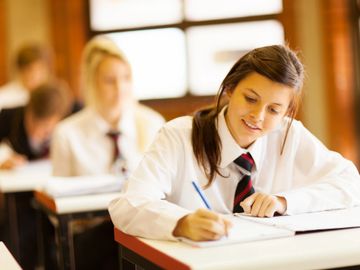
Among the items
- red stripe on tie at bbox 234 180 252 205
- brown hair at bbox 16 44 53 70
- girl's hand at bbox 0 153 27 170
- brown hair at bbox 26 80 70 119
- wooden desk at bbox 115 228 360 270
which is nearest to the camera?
wooden desk at bbox 115 228 360 270

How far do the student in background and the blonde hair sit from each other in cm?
55

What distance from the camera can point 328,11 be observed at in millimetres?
6023

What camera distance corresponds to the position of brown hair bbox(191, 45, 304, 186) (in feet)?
6.70

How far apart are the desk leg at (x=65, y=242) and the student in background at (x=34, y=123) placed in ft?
4.97

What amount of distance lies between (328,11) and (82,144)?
9.58 feet

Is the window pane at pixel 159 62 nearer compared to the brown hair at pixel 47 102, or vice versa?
the brown hair at pixel 47 102

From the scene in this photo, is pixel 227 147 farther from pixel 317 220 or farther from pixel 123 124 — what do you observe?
pixel 123 124

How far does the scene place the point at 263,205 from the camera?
2.02m

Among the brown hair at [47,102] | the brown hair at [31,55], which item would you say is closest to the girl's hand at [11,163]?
the brown hair at [47,102]

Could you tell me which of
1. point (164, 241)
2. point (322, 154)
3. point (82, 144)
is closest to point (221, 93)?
point (322, 154)

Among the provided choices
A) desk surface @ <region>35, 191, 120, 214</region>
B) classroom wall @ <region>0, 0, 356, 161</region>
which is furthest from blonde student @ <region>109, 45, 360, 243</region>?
classroom wall @ <region>0, 0, 356, 161</region>

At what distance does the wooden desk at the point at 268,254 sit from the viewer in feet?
5.05

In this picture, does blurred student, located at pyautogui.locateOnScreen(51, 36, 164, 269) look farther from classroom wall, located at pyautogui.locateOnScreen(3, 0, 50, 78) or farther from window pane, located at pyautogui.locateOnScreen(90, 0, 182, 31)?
classroom wall, located at pyautogui.locateOnScreen(3, 0, 50, 78)

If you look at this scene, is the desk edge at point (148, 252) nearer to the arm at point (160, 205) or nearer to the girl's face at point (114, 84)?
the arm at point (160, 205)
